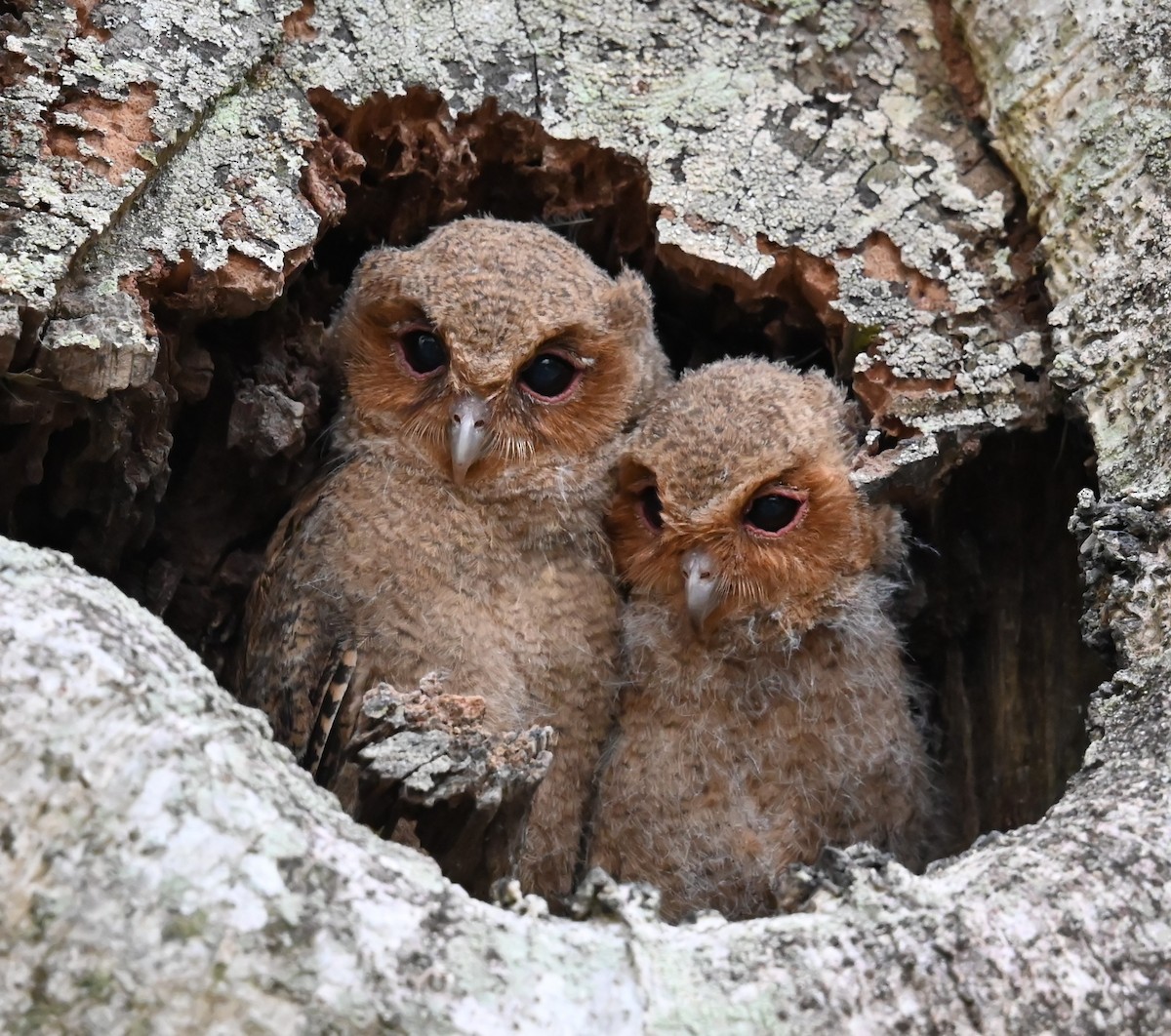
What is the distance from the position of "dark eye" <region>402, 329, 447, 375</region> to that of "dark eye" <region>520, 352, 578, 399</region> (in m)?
0.20

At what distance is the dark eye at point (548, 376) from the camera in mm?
3092

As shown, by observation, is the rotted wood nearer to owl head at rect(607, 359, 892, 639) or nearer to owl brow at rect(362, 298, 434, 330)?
owl head at rect(607, 359, 892, 639)

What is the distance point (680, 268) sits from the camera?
3254 millimetres

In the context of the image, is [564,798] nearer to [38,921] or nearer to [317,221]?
[317,221]

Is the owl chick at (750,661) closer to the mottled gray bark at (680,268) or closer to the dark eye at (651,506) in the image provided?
the dark eye at (651,506)

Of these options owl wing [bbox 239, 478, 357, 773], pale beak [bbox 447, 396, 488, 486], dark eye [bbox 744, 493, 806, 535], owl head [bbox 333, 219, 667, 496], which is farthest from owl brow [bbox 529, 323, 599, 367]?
owl wing [bbox 239, 478, 357, 773]

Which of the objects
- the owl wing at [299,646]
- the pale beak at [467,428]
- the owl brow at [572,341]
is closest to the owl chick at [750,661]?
the owl brow at [572,341]

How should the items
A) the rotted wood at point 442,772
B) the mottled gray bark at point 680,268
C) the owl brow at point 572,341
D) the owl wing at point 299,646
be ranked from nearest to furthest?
the mottled gray bark at point 680,268
the rotted wood at point 442,772
the owl wing at point 299,646
the owl brow at point 572,341

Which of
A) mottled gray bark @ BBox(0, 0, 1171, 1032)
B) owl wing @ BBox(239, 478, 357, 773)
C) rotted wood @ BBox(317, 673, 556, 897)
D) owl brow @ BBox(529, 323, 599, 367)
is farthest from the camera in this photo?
owl brow @ BBox(529, 323, 599, 367)

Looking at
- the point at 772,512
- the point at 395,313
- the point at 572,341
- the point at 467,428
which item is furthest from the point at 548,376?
the point at 772,512

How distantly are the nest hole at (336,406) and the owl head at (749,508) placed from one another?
213mm

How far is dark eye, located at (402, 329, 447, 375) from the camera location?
309 cm

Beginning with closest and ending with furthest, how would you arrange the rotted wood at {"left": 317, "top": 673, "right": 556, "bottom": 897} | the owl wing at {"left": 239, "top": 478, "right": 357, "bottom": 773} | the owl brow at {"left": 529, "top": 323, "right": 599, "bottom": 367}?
the rotted wood at {"left": 317, "top": 673, "right": 556, "bottom": 897} < the owl wing at {"left": 239, "top": 478, "right": 357, "bottom": 773} < the owl brow at {"left": 529, "top": 323, "right": 599, "bottom": 367}

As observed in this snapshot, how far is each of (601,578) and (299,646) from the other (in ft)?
2.41
